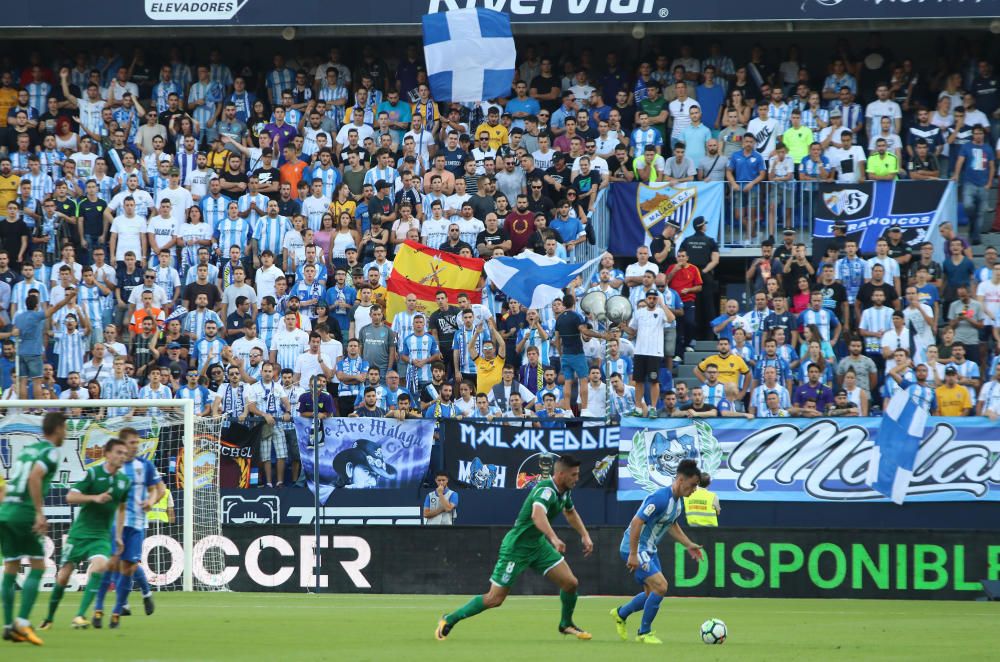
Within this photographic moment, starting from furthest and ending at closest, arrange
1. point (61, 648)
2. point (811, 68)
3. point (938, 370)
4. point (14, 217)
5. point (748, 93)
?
point (811, 68) → point (748, 93) → point (14, 217) → point (938, 370) → point (61, 648)

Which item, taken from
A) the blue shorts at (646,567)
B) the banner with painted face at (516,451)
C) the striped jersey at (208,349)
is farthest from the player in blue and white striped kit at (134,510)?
the striped jersey at (208,349)

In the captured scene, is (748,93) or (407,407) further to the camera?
(748,93)

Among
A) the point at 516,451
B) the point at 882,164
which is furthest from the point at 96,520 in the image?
the point at 882,164

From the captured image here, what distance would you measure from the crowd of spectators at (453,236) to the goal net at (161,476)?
130 cm

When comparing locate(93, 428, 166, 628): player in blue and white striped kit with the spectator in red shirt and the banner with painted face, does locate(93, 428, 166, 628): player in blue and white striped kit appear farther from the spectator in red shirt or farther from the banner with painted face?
the spectator in red shirt

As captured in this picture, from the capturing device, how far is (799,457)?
810 inches

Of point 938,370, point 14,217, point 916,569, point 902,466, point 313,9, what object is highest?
point 313,9

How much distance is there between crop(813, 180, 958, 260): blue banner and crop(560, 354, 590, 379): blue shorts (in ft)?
17.3

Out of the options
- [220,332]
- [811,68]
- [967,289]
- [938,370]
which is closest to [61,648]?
[220,332]

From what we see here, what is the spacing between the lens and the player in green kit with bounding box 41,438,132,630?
43.0 feet

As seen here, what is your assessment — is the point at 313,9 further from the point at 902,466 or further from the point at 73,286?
the point at 902,466

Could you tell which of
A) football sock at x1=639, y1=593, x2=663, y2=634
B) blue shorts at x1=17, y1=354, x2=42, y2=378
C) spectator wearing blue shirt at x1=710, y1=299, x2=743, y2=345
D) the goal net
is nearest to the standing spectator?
the goal net

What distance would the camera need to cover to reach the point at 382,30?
92.7 feet

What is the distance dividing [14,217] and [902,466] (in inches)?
607
